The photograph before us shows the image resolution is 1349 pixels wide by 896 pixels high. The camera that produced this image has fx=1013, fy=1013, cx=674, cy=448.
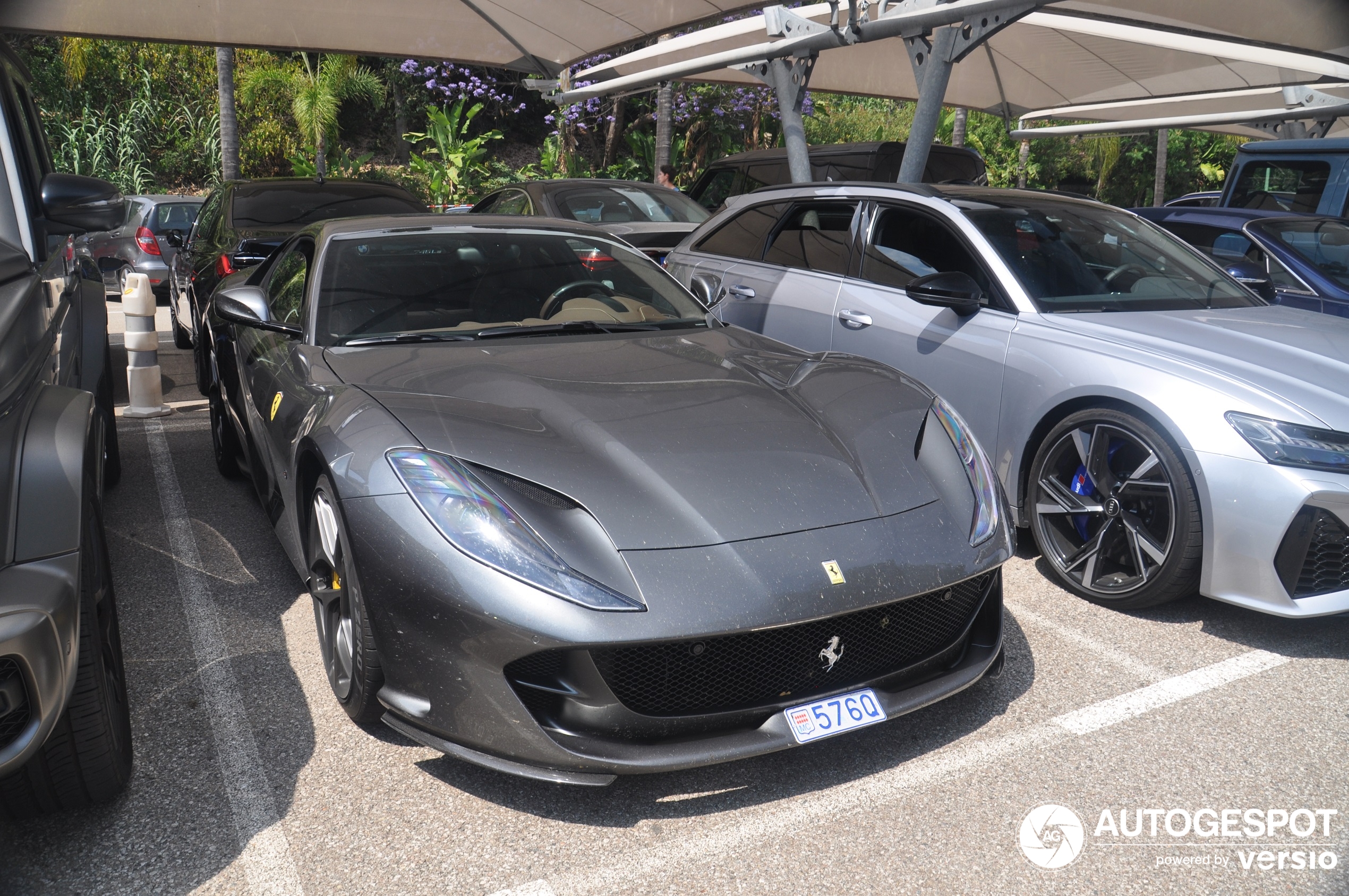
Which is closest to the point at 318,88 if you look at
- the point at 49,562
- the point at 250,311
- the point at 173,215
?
the point at 173,215

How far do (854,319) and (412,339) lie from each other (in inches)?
93.7

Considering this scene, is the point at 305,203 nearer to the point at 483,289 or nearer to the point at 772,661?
the point at 483,289

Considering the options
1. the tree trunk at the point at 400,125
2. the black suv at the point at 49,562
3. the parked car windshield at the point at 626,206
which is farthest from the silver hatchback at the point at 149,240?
the tree trunk at the point at 400,125

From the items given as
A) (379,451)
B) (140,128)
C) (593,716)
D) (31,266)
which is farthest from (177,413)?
(140,128)

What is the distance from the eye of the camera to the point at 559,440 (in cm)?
271

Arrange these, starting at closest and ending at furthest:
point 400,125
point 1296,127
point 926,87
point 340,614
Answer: point 340,614 → point 926,87 → point 1296,127 → point 400,125

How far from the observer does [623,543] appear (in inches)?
95.1

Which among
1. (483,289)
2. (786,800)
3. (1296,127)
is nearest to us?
(786,800)

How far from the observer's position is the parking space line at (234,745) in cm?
228

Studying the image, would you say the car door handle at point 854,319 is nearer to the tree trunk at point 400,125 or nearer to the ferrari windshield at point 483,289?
the ferrari windshield at point 483,289

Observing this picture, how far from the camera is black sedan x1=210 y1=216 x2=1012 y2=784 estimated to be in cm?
235

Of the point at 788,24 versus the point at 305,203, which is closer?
the point at 305,203

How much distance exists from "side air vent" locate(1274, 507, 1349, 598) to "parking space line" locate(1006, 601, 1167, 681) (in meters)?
0.53

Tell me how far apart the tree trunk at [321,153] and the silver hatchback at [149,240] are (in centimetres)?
836
